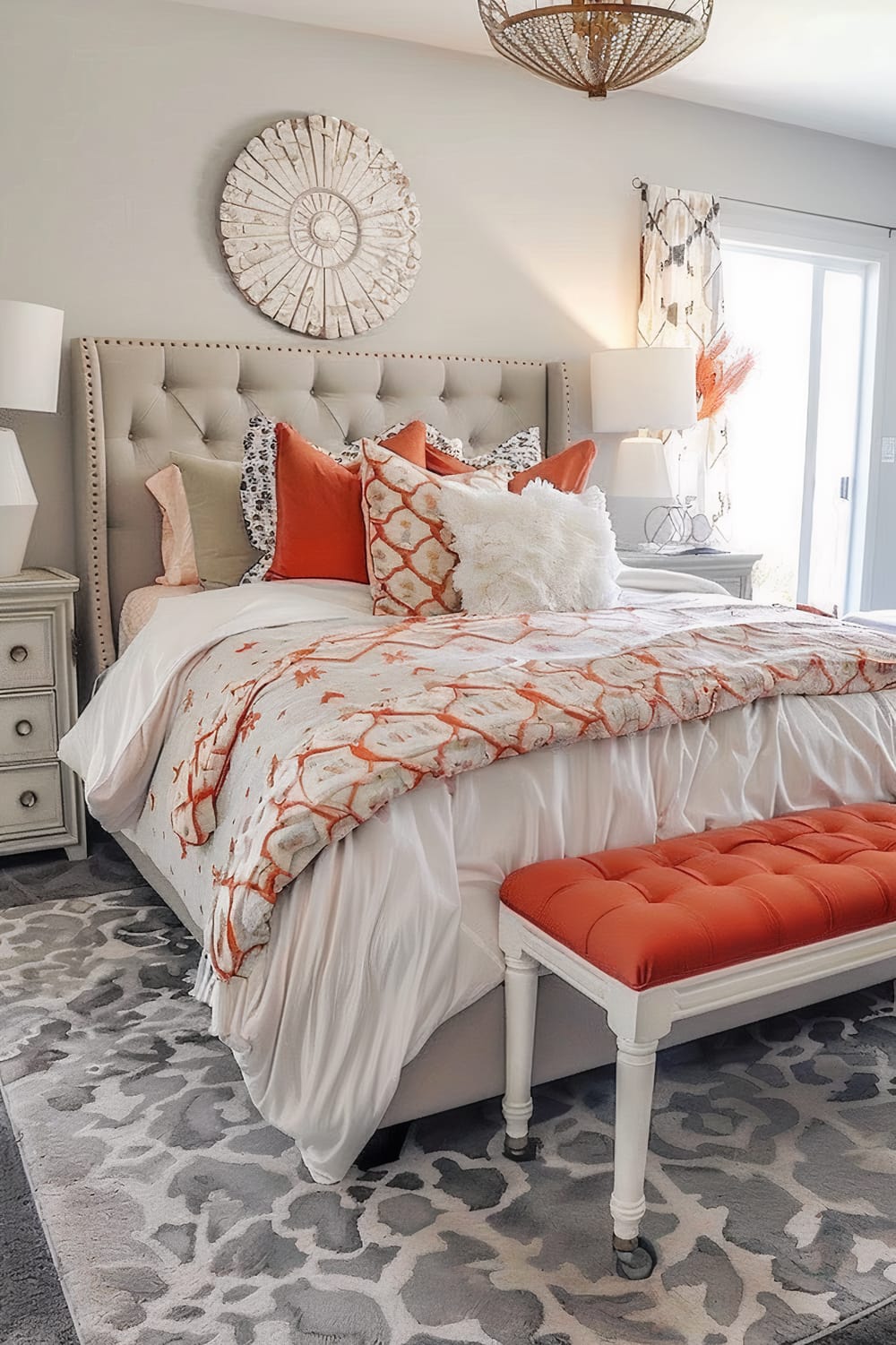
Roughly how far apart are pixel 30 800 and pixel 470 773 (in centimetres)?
174

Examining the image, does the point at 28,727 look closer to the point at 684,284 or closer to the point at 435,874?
the point at 435,874

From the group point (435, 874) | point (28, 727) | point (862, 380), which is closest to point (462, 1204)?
point (435, 874)

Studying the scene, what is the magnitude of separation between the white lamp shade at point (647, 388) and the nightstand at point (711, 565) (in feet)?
1.56

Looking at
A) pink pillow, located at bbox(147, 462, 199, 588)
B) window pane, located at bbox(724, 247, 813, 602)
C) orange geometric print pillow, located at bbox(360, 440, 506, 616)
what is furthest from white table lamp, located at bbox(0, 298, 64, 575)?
window pane, located at bbox(724, 247, 813, 602)

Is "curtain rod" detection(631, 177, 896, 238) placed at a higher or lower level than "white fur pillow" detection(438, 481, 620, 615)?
higher

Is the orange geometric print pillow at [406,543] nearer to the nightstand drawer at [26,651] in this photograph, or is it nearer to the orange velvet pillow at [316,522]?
the orange velvet pillow at [316,522]

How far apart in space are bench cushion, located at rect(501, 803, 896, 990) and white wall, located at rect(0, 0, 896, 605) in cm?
228

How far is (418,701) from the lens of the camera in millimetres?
1796

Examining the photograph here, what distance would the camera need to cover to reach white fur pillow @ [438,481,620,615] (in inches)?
104

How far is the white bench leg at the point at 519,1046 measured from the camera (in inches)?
68.2

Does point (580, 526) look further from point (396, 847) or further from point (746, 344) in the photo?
point (746, 344)

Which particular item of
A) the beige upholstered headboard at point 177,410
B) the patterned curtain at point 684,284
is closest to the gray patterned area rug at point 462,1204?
the beige upholstered headboard at point 177,410

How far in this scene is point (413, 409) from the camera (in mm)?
3771

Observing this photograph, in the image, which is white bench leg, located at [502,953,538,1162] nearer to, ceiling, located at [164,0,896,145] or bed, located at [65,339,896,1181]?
bed, located at [65,339,896,1181]
